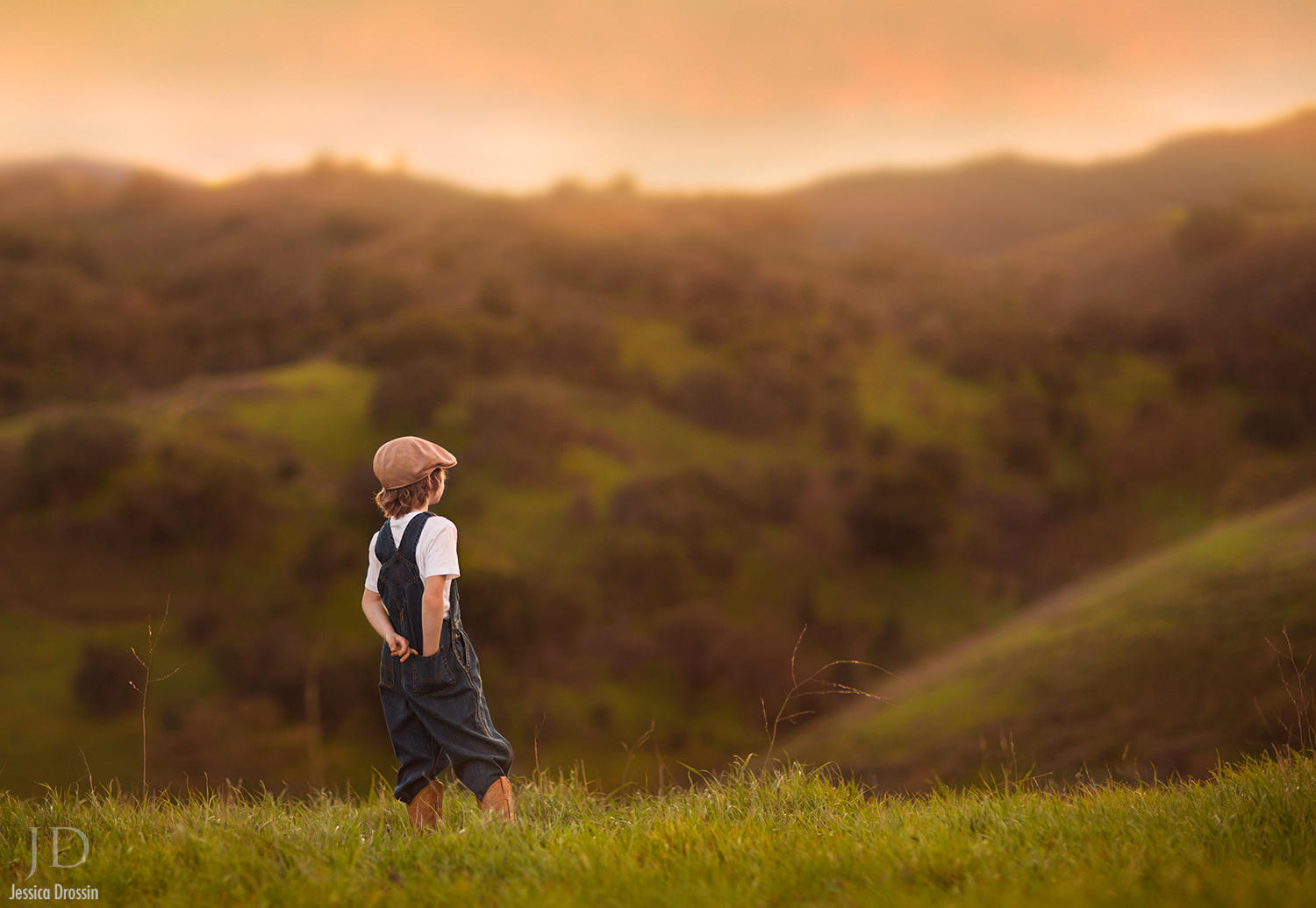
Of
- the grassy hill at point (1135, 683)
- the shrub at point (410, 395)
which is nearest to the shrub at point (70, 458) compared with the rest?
the shrub at point (410, 395)

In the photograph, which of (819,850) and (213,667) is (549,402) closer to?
(213,667)

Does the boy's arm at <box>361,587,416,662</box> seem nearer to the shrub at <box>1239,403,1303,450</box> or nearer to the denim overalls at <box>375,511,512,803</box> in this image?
the denim overalls at <box>375,511,512,803</box>

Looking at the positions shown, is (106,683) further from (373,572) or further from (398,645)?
(398,645)

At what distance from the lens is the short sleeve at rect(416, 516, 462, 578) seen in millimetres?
3732

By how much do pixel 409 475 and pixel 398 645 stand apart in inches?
28.9

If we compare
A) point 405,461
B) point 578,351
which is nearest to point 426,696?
point 405,461

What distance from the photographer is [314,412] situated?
41.8 metres

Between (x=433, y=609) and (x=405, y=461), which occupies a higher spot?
(x=405, y=461)

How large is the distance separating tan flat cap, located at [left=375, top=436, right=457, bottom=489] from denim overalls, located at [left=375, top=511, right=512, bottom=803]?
0.58ft

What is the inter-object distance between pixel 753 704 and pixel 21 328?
5787 cm

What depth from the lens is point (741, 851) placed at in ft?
10.7

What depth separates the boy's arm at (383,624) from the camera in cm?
381

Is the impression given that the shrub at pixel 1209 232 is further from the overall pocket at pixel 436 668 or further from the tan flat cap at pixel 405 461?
the overall pocket at pixel 436 668

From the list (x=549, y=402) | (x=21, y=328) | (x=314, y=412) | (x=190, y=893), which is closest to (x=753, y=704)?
(x=549, y=402)
